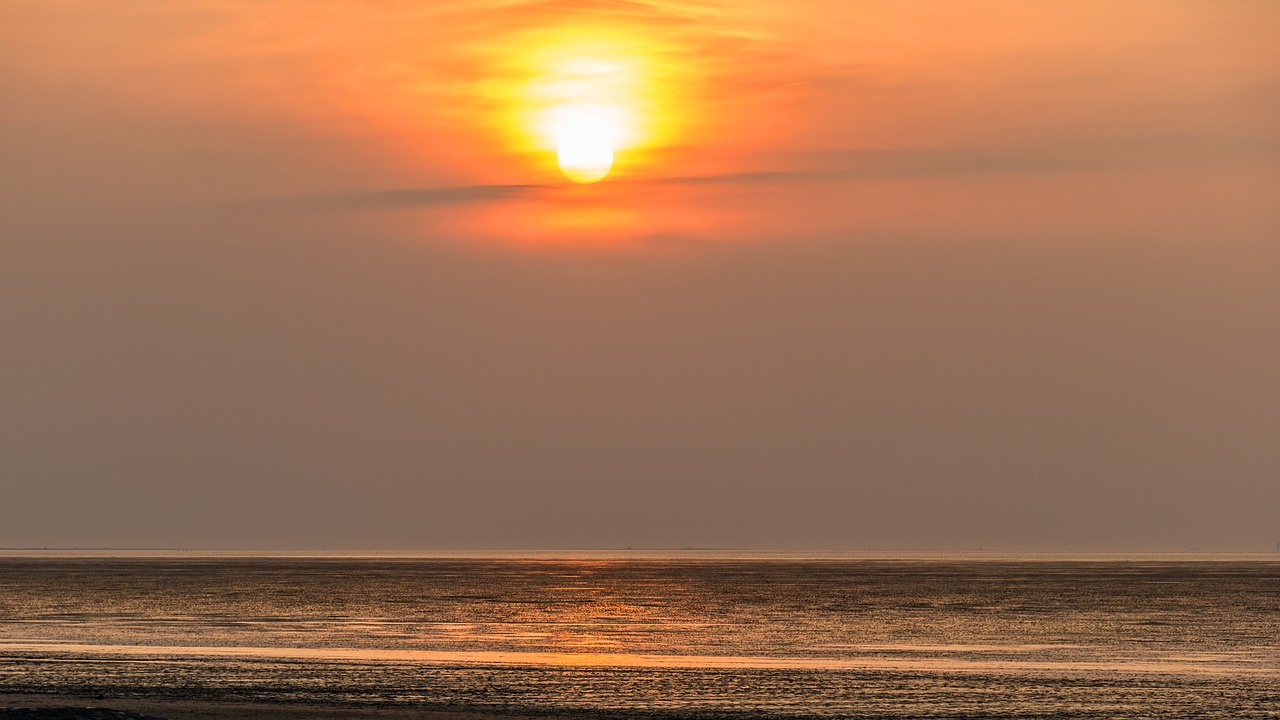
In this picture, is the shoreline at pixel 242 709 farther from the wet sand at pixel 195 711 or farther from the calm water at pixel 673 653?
the calm water at pixel 673 653

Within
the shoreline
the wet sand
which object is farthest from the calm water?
the wet sand

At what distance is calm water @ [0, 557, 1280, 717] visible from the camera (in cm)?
4300

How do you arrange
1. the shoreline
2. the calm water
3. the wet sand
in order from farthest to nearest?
the calm water
the shoreline
the wet sand

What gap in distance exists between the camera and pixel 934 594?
399 ft

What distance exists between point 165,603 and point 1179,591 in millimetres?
78190

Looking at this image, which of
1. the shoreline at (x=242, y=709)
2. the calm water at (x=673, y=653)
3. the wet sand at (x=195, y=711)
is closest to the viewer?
the wet sand at (x=195, y=711)

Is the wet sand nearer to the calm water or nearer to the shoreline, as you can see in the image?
the shoreline

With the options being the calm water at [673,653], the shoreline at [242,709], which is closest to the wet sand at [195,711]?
the shoreline at [242,709]

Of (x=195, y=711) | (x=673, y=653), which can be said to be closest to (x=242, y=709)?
(x=195, y=711)

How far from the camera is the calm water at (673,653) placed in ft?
141

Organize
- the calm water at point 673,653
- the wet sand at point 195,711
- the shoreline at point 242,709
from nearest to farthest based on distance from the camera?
the wet sand at point 195,711 → the shoreline at point 242,709 → the calm water at point 673,653

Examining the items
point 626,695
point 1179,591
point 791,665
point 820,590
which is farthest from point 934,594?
point 626,695

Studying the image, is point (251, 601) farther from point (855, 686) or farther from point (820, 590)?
point (855, 686)

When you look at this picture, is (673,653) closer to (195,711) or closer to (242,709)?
(242,709)
